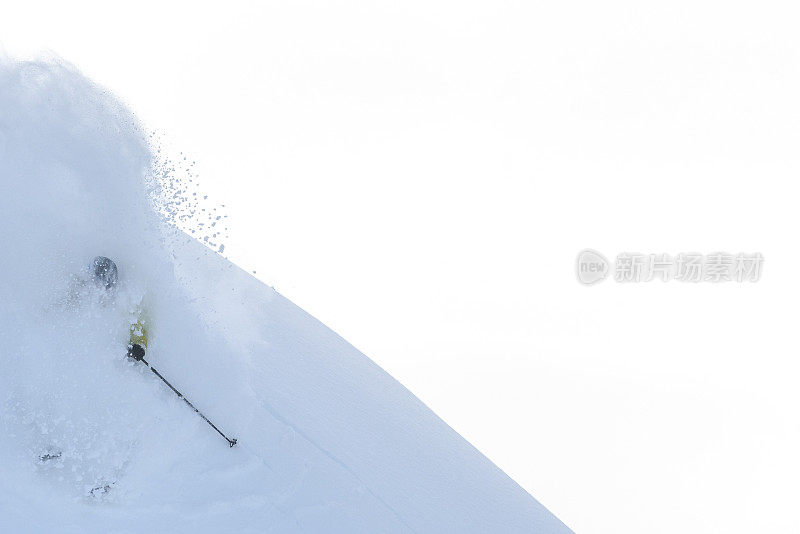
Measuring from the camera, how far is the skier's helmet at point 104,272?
8306 mm

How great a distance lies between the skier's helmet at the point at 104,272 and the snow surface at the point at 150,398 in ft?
0.52

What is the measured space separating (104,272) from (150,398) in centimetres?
176

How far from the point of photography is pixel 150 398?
7.95 m

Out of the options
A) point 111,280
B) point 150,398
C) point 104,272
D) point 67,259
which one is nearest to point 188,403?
point 150,398

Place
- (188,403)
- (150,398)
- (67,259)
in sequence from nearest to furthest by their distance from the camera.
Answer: (150,398) → (188,403) → (67,259)

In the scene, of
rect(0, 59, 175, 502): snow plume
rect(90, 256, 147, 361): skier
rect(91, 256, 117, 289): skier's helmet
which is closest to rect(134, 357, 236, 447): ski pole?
rect(90, 256, 147, 361): skier

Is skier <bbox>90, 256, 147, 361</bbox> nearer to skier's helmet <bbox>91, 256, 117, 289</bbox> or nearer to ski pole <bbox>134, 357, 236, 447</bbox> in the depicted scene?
skier's helmet <bbox>91, 256, 117, 289</bbox>

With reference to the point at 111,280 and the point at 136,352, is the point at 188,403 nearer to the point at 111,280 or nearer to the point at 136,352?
the point at 136,352

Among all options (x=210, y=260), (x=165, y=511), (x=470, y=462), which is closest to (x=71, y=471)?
(x=165, y=511)

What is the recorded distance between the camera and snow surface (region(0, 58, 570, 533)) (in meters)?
7.37

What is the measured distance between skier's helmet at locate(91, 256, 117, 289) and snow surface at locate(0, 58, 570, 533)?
16cm

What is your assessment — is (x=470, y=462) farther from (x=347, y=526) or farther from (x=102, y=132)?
(x=102, y=132)

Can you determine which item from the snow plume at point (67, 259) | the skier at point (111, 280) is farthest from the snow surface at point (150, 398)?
the skier at point (111, 280)

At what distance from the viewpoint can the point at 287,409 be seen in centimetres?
858
